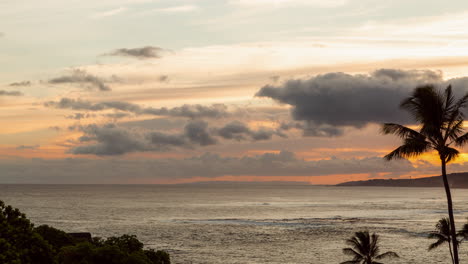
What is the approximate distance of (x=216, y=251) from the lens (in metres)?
98.2

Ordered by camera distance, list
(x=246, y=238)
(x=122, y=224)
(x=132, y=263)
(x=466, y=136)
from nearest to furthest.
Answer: (x=466, y=136) < (x=132, y=263) < (x=246, y=238) < (x=122, y=224)

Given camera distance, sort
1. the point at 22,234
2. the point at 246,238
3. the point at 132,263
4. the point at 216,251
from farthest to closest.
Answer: the point at 246,238
the point at 216,251
the point at 132,263
the point at 22,234

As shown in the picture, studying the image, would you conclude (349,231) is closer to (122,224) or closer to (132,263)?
(122,224)

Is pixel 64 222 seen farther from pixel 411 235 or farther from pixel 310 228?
pixel 411 235

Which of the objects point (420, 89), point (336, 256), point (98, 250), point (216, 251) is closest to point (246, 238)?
point (216, 251)

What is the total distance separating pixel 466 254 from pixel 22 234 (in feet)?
277

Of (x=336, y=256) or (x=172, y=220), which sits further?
(x=172, y=220)

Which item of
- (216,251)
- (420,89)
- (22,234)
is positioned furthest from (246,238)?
(22,234)

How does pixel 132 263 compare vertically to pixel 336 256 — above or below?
above

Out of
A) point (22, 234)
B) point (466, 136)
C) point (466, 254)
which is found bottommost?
point (466, 254)

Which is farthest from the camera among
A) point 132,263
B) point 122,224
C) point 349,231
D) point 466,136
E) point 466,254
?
point 122,224

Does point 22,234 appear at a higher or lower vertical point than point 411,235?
higher

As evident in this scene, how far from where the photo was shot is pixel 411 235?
123 m

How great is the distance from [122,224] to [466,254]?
85178 millimetres
